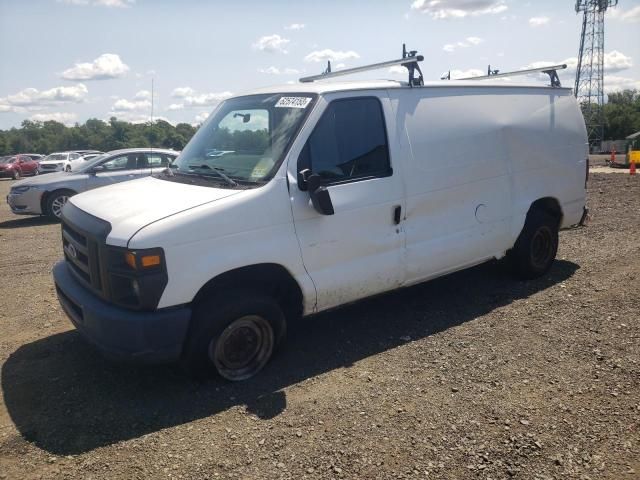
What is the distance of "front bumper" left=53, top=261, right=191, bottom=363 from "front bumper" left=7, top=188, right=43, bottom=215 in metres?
9.77

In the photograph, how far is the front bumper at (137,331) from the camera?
3.50 m

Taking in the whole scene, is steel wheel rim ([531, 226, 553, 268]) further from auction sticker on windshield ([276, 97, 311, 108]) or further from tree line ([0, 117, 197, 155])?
tree line ([0, 117, 197, 155])

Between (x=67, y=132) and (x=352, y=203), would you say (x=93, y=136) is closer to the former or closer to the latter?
(x=352, y=203)

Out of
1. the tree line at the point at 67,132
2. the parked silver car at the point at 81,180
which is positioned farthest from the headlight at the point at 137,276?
→ the tree line at the point at 67,132

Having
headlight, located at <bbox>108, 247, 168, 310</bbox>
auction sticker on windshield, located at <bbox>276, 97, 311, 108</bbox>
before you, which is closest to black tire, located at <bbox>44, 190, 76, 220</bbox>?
auction sticker on windshield, located at <bbox>276, 97, 311, 108</bbox>

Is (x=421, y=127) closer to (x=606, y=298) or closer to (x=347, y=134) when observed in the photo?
(x=347, y=134)

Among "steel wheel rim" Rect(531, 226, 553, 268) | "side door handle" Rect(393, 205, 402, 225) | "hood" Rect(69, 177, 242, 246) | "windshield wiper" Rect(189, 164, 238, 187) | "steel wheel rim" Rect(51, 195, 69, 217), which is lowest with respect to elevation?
"steel wheel rim" Rect(531, 226, 553, 268)

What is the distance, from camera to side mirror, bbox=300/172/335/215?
13.0ft

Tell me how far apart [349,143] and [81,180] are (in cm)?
967

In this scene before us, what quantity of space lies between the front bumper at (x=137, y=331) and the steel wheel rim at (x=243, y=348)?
1.15 feet

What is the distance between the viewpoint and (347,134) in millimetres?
4395

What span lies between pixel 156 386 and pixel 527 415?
8.92ft

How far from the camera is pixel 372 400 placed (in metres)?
3.83

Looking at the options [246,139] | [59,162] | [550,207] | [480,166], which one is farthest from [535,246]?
[59,162]
